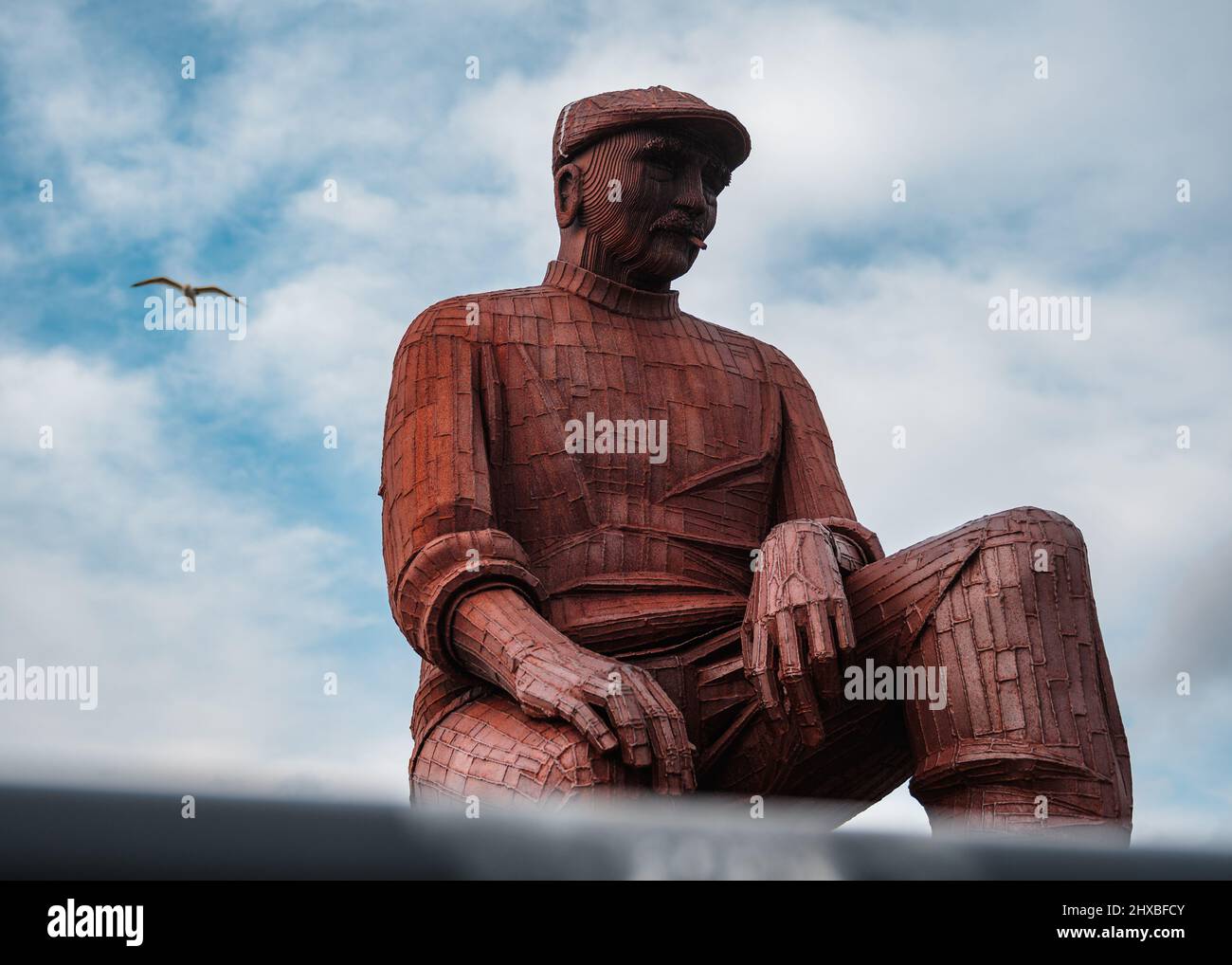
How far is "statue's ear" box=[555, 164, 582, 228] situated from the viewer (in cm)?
890

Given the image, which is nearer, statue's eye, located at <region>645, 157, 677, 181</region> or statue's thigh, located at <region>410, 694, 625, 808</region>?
statue's thigh, located at <region>410, 694, 625, 808</region>

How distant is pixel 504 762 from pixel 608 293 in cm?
257

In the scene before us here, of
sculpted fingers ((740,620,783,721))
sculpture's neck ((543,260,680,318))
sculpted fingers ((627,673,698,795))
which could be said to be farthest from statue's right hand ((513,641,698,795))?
sculpture's neck ((543,260,680,318))

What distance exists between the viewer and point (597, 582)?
26.8 feet

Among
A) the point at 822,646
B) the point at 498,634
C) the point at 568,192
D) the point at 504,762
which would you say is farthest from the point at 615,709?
the point at 568,192

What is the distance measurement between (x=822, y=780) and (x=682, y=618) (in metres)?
0.89

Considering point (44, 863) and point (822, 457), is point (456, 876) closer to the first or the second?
point (44, 863)

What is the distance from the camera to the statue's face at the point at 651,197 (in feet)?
28.5

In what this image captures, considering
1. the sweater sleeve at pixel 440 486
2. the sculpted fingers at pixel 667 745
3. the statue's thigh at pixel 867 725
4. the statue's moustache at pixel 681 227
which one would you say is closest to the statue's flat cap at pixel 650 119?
the statue's moustache at pixel 681 227

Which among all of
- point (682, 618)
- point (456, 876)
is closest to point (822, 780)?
point (682, 618)

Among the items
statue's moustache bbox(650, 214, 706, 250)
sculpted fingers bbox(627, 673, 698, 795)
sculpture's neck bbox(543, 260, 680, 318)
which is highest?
statue's moustache bbox(650, 214, 706, 250)

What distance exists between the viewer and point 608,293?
352 inches

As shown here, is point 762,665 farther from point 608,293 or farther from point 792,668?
point 608,293

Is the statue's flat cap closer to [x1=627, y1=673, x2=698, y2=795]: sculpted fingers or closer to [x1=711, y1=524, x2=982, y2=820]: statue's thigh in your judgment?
[x1=711, y1=524, x2=982, y2=820]: statue's thigh
